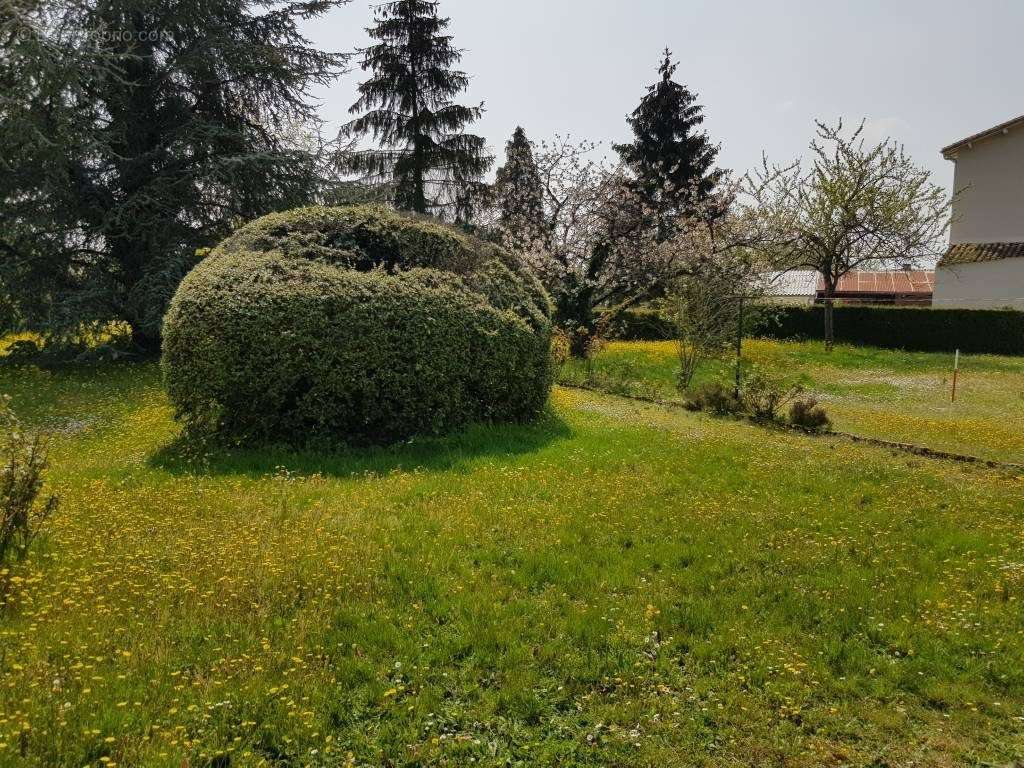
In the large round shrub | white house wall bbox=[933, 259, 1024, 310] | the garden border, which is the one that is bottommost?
the garden border

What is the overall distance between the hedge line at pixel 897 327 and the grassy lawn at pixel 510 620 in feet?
53.6

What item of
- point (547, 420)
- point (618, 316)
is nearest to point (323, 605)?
point (547, 420)

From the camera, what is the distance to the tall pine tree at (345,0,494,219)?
24.1 m

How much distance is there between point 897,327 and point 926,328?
0.90 m

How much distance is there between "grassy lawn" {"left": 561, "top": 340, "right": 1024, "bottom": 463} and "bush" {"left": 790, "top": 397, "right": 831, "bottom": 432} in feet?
1.76

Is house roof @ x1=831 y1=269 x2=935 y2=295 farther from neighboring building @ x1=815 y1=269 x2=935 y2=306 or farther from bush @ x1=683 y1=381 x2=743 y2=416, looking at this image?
bush @ x1=683 y1=381 x2=743 y2=416

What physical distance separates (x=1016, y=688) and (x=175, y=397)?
7786 mm

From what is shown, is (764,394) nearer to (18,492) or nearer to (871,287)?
(18,492)

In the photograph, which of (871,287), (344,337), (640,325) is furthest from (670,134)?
(344,337)

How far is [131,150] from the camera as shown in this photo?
16219 mm

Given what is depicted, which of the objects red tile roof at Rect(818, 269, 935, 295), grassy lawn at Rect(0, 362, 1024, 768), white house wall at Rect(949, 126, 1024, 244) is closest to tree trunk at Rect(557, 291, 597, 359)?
grassy lawn at Rect(0, 362, 1024, 768)

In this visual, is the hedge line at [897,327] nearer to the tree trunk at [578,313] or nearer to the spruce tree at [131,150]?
the tree trunk at [578,313]

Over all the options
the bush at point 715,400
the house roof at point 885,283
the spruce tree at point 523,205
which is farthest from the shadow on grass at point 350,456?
the house roof at point 885,283

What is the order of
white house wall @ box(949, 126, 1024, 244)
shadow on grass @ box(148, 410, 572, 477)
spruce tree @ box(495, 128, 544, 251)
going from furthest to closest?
1. white house wall @ box(949, 126, 1024, 244)
2. spruce tree @ box(495, 128, 544, 251)
3. shadow on grass @ box(148, 410, 572, 477)
